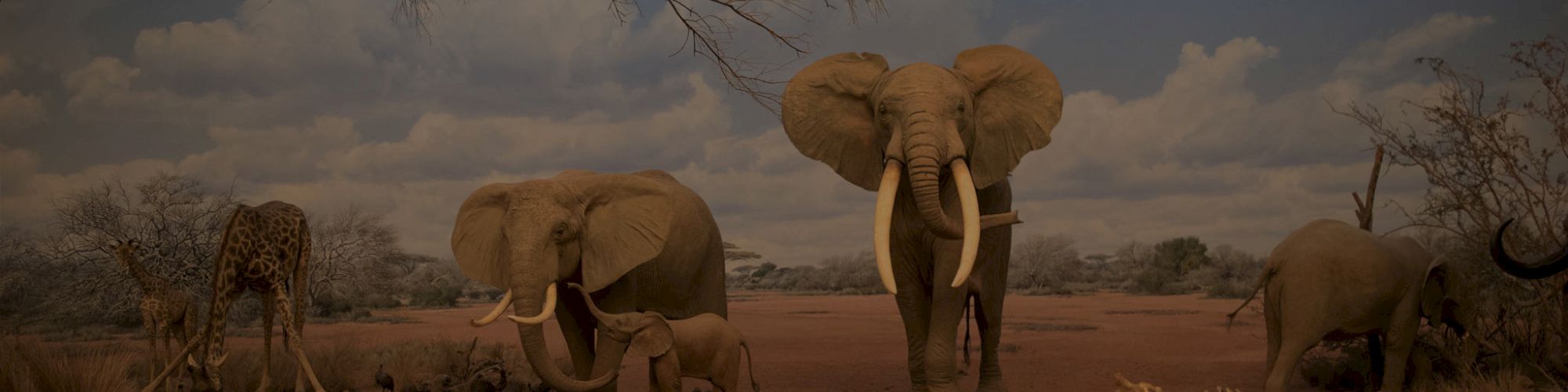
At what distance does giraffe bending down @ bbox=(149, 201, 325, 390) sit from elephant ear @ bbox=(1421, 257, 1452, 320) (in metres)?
8.70

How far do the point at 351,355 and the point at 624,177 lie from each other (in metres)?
5.37

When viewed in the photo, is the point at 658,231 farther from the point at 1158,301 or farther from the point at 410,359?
the point at 1158,301

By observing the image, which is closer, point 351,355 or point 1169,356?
point 351,355

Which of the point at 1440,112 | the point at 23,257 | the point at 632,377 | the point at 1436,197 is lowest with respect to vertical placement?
the point at 632,377

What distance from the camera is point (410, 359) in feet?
35.1

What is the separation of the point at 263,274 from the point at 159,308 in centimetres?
128

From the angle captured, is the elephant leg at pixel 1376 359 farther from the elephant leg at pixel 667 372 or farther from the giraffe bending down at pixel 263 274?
the giraffe bending down at pixel 263 274

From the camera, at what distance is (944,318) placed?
7.19 m

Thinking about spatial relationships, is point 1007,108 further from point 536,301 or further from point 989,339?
point 536,301

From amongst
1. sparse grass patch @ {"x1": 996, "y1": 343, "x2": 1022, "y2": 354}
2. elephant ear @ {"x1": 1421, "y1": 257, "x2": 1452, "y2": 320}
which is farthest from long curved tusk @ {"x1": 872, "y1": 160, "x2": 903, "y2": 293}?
sparse grass patch @ {"x1": 996, "y1": 343, "x2": 1022, "y2": 354}

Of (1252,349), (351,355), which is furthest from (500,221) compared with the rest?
(1252,349)

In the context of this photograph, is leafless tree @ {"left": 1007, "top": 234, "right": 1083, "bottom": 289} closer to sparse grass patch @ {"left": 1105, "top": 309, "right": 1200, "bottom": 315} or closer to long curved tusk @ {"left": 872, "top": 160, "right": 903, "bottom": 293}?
sparse grass patch @ {"left": 1105, "top": 309, "right": 1200, "bottom": 315}

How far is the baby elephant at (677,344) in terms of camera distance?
275 inches

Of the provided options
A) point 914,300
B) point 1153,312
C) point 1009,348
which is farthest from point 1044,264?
point 914,300
